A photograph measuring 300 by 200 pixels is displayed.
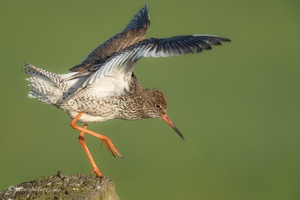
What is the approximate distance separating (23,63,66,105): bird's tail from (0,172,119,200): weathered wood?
7.05 ft

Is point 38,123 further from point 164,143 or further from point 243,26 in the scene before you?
point 243,26

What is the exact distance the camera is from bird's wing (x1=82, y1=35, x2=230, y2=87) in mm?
6074

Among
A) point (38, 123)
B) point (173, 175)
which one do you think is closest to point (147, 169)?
point (173, 175)

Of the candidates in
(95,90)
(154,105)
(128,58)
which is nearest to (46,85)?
(95,90)

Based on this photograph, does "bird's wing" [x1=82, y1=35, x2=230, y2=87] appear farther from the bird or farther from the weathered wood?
the weathered wood

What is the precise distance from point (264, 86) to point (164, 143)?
233 centimetres

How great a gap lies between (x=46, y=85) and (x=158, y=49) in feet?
4.75

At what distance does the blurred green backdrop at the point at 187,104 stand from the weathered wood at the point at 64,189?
9.84ft

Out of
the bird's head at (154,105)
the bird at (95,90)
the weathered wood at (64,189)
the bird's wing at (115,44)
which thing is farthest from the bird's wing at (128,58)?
the weathered wood at (64,189)

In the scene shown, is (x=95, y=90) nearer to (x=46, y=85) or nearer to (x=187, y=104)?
(x=46, y=85)

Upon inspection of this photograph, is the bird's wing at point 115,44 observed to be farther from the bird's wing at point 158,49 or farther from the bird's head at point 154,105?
the bird's head at point 154,105

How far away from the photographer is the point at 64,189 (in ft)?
15.5

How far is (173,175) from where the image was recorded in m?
8.61

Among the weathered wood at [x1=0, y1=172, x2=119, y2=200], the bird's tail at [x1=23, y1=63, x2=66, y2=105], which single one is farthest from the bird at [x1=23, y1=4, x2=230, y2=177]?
the weathered wood at [x1=0, y1=172, x2=119, y2=200]
